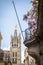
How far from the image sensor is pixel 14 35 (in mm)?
131500

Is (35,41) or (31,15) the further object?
(31,15)

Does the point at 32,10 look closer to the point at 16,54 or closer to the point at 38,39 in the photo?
the point at 38,39

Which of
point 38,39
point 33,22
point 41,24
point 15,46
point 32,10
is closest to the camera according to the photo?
point 41,24

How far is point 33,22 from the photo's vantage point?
835 inches

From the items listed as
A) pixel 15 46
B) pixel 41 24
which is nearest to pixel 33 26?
pixel 41 24

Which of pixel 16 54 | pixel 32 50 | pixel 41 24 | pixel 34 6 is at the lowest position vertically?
pixel 16 54

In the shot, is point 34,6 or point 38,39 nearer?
point 38,39

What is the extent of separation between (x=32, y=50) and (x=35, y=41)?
79 centimetres

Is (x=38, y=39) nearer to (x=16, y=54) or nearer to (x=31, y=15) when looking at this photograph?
(x=31, y=15)

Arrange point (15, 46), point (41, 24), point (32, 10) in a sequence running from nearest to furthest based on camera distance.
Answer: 1. point (41, 24)
2. point (32, 10)
3. point (15, 46)

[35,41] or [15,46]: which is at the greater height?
[35,41]

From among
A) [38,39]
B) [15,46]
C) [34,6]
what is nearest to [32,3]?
[34,6]

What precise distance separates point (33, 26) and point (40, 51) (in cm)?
188

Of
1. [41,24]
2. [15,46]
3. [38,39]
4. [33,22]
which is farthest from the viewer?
[15,46]
